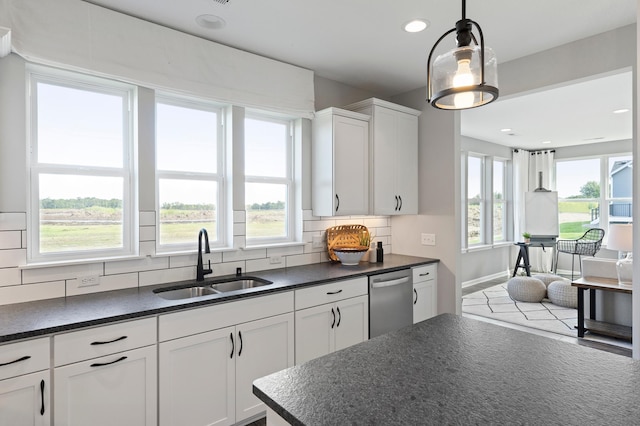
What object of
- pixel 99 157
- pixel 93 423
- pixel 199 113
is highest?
pixel 199 113

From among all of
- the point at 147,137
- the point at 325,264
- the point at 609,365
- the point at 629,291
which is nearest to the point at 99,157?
the point at 147,137

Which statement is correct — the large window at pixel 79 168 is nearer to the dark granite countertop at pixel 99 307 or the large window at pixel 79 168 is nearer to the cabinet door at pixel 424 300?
the dark granite countertop at pixel 99 307

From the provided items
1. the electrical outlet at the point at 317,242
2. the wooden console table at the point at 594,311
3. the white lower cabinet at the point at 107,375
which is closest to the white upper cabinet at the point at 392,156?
the electrical outlet at the point at 317,242

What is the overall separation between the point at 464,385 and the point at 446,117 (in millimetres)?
3122

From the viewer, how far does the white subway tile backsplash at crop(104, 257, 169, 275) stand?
2.42 meters

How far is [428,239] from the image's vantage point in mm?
3912

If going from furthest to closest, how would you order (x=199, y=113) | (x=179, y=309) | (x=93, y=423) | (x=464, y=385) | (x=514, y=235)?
(x=514, y=235), (x=199, y=113), (x=179, y=309), (x=93, y=423), (x=464, y=385)

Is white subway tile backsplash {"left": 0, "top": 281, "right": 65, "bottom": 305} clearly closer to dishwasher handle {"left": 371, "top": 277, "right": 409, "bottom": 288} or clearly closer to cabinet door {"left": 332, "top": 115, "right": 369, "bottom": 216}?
cabinet door {"left": 332, "top": 115, "right": 369, "bottom": 216}

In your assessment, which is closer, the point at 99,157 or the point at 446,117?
the point at 99,157

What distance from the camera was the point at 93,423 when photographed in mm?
1824

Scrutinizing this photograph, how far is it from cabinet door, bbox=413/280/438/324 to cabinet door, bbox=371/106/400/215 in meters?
0.79

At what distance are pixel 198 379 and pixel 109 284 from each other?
870mm

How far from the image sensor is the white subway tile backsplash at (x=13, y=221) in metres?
2.06

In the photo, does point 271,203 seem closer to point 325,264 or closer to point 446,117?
point 325,264
